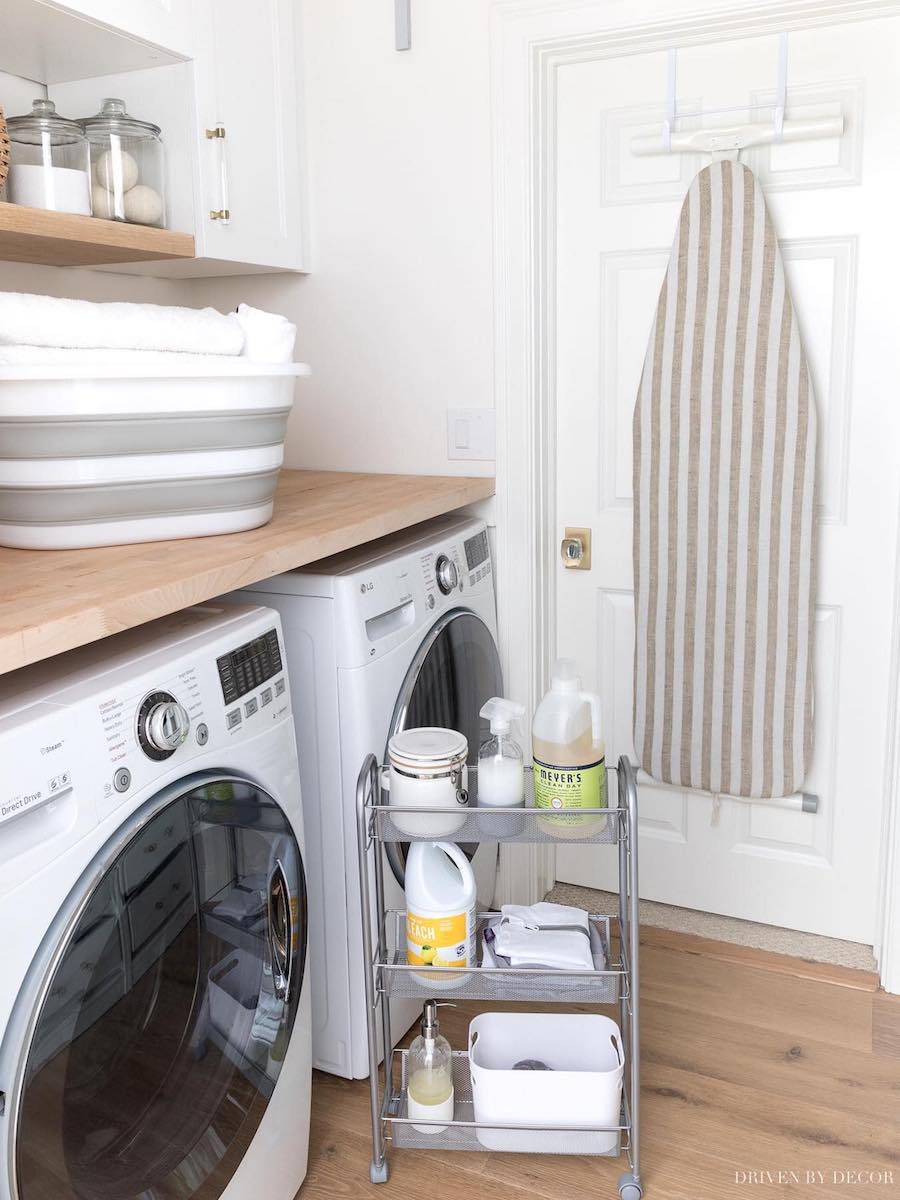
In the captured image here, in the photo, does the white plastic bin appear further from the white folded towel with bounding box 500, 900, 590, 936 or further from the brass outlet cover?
the brass outlet cover

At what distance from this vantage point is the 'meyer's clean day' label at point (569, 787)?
1467mm

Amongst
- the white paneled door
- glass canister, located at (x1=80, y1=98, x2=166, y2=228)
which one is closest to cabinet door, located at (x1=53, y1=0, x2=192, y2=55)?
glass canister, located at (x1=80, y1=98, x2=166, y2=228)

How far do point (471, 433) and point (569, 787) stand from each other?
964 mm

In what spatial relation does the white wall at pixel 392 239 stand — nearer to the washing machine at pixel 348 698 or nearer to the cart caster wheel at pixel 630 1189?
the washing machine at pixel 348 698

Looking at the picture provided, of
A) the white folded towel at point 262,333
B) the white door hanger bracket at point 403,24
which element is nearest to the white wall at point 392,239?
the white door hanger bracket at point 403,24

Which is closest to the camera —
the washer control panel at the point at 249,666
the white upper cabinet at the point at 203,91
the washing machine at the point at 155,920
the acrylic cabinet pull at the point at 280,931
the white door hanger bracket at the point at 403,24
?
the washing machine at the point at 155,920

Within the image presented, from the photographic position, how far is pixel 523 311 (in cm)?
211

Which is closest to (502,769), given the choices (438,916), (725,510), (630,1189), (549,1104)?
(438,916)

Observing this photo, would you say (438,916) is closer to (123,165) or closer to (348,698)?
(348,698)

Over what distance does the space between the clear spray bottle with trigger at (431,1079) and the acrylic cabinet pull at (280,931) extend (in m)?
0.25

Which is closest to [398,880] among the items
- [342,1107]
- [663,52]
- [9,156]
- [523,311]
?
[342,1107]

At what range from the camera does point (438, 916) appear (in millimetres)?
1489

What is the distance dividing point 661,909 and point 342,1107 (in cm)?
90

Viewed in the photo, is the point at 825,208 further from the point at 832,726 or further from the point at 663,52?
the point at 832,726
